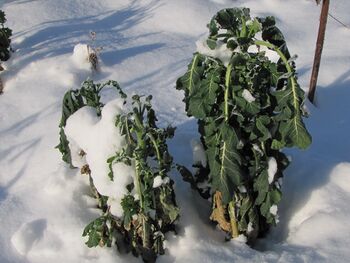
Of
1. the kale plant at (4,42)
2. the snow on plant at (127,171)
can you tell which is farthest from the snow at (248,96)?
the kale plant at (4,42)

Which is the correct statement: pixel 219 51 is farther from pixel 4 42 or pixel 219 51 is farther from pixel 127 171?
pixel 4 42

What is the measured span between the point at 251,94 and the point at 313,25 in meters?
6.21

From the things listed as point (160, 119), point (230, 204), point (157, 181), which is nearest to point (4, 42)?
point (160, 119)

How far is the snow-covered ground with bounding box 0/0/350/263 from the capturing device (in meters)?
3.91

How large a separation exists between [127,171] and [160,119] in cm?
229

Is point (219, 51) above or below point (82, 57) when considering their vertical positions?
above

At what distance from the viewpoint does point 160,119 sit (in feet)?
18.9

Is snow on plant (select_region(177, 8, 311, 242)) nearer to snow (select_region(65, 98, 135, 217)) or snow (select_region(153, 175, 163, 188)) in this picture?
snow (select_region(153, 175, 163, 188))

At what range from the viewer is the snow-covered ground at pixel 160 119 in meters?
3.91

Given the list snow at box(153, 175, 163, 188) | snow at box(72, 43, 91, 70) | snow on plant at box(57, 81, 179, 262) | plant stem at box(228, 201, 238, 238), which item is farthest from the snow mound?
snow at box(72, 43, 91, 70)

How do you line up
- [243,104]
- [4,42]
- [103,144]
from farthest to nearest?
[4,42]
[103,144]
[243,104]

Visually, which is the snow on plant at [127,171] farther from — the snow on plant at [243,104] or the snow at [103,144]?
the snow on plant at [243,104]

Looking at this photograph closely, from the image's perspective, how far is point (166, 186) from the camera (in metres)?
3.62

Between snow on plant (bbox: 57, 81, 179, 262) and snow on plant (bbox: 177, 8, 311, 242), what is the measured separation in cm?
35
